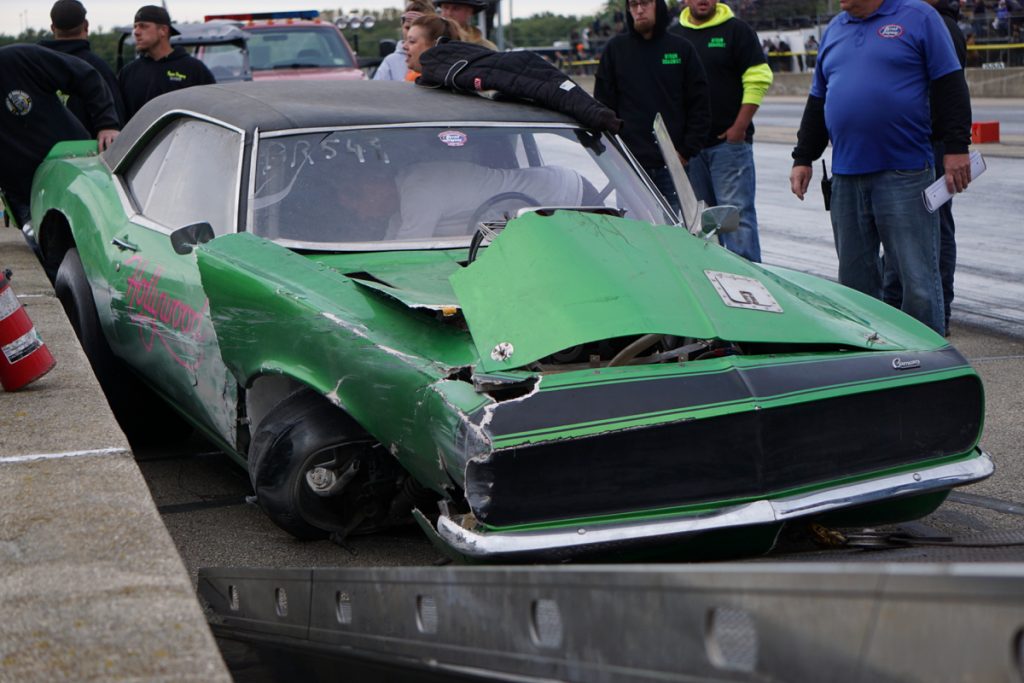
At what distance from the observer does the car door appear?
15.5ft

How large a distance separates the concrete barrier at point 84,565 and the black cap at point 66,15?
502cm

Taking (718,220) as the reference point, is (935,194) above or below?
below

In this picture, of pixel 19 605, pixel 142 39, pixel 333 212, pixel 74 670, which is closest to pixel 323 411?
pixel 333 212

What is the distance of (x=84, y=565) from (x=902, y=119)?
14.5 ft

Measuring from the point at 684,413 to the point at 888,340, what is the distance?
868 millimetres

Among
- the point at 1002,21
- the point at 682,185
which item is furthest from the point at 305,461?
the point at 1002,21

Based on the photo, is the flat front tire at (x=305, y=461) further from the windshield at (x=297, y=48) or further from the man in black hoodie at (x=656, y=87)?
the windshield at (x=297, y=48)

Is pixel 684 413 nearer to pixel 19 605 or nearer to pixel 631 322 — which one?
pixel 631 322

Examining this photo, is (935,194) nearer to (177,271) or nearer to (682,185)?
(682,185)

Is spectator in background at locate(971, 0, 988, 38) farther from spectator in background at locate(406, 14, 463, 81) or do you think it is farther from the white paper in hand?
the white paper in hand

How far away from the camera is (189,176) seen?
5.48m

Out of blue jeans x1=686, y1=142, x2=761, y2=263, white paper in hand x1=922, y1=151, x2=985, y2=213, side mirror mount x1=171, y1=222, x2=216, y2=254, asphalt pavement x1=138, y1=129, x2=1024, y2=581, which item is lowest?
asphalt pavement x1=138, y1=129, x2=1024, y2=581

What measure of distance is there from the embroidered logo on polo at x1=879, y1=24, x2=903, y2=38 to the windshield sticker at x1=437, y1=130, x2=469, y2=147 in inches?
86.7

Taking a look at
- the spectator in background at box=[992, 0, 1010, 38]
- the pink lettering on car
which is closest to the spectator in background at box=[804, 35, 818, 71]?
the spectator in background at box=[992, 0, 1010, 38]
